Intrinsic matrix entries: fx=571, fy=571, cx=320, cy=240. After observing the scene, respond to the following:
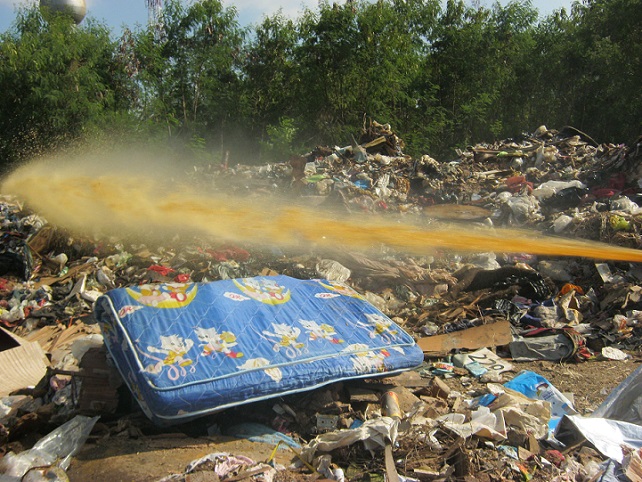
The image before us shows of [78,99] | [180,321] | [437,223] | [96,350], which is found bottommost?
[437,223]

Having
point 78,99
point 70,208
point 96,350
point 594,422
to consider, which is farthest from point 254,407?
point 78,99

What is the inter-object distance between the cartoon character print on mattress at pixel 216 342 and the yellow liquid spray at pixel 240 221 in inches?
151

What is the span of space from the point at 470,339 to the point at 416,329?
652mm

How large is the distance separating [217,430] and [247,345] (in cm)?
54

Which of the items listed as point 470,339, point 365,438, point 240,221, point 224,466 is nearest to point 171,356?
point 224,466

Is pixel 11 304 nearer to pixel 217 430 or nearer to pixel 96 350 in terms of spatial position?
pixel 96 350

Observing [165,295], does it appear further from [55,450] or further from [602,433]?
[602,433]

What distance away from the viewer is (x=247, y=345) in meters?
3.66

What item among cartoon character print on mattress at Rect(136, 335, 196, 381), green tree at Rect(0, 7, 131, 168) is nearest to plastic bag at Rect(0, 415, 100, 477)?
cartoon character print on mattress at Rect(136, 335, 196, 381)

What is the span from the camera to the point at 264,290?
432 centimetres

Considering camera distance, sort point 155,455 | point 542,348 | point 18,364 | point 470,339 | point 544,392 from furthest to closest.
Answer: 1. point 470,339
2. point 542,348
3. point 18,364
4. point 544,392
5. point 155,455

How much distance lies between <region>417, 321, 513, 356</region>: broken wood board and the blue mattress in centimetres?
118

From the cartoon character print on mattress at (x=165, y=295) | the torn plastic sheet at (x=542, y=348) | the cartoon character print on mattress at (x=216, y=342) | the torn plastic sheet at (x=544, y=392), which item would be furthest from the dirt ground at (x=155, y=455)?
the torn plastic sheet at (x=542, y=348)

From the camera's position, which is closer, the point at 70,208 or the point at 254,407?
the point at 254,407
